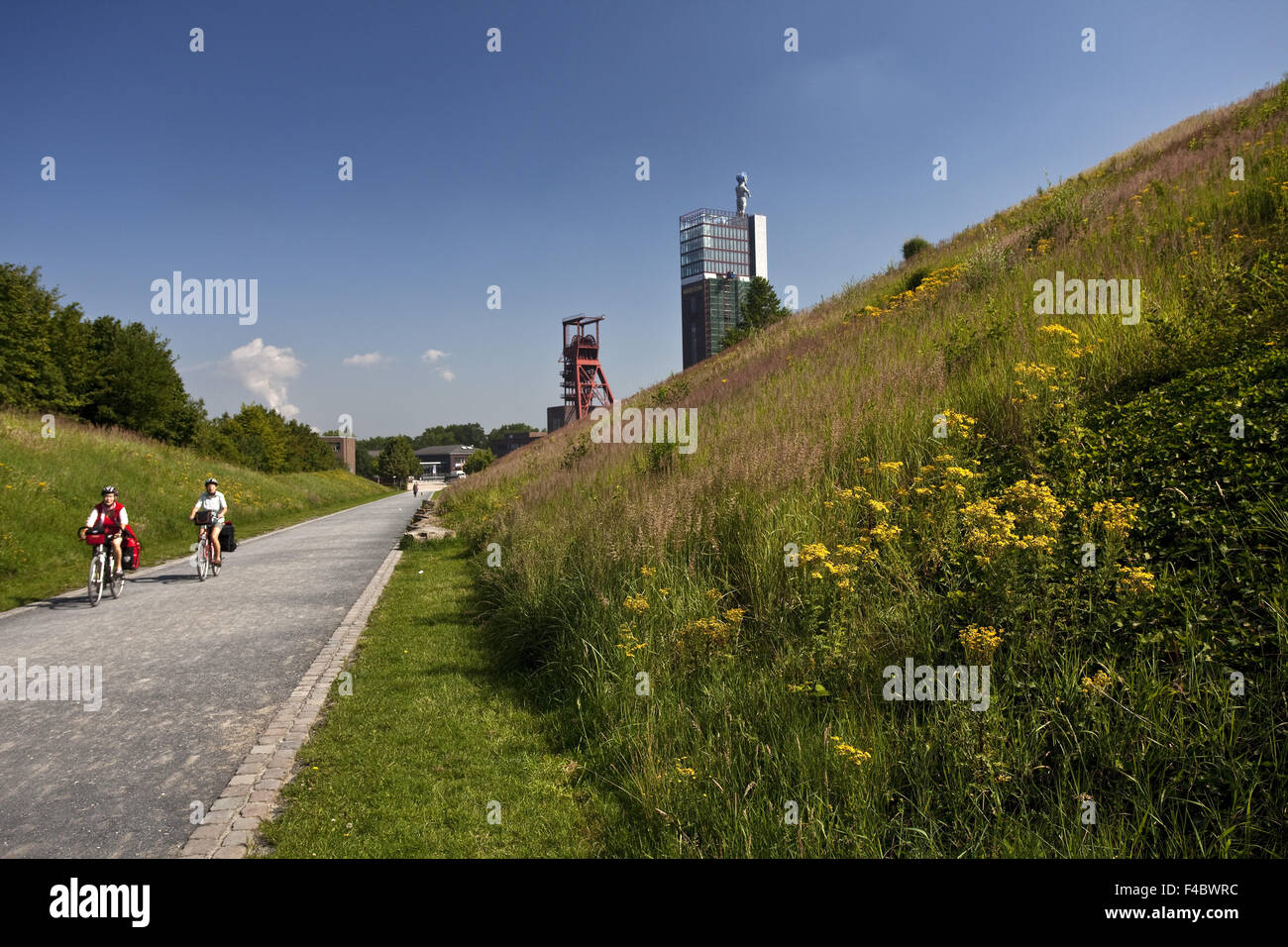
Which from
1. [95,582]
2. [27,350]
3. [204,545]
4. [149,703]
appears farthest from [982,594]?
[27,350]

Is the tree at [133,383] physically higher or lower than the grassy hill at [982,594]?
higher

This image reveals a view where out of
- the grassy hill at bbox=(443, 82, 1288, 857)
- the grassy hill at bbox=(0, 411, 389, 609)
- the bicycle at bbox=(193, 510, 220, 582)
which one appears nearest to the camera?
the grassy hill at bbox=(443, 82, 1288, 857)

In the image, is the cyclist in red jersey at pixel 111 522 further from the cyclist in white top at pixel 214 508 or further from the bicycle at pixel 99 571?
the cyclist in white top at pixel 214 508

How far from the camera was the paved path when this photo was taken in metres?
3.80

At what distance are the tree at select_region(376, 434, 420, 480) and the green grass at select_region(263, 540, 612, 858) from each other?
103948 millimetres

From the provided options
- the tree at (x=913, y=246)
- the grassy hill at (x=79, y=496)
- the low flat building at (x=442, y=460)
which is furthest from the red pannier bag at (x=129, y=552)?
the low flat building at (x=442, y=460)

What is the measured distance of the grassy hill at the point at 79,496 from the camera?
1347 cm

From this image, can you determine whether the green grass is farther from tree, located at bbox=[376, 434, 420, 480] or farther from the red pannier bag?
tree, located at bbox=[376, 434, 420, 480]

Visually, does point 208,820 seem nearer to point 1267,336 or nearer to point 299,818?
point 299,818

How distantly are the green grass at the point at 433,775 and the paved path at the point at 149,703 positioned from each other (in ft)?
2.11

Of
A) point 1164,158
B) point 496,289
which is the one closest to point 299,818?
point 496,289

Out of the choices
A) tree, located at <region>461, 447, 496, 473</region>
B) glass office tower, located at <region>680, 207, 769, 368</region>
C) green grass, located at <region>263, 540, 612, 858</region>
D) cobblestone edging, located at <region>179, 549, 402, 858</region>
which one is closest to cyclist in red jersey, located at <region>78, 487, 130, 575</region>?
cobblestone edging, located at <region>179, 549, 402, 858</region>

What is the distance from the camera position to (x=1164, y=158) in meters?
14.1

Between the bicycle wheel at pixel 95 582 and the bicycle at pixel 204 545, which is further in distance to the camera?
the bicycle at pixel 204 545
